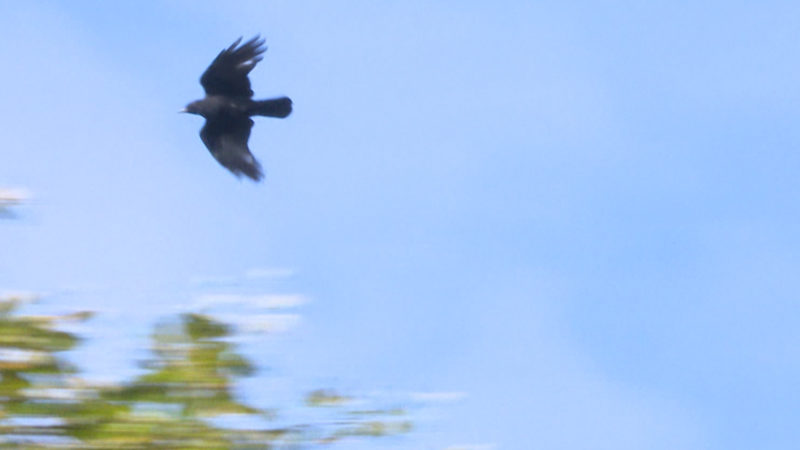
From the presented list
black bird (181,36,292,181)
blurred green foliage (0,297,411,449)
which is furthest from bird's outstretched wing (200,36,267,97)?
blurred green foliage (0,297,411,449)

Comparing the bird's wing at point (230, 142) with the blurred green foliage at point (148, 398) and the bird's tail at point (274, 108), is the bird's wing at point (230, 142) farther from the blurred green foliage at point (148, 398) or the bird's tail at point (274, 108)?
the blurred green foliage at point (148, 398)

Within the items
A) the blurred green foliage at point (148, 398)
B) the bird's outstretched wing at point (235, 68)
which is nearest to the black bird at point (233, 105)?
the bird's outstretched wing at point (235, 68)

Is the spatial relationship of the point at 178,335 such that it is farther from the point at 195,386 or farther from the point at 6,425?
the point at 6,425

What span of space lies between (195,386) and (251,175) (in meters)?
9.98

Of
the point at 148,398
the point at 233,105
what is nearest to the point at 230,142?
the point at 233,105

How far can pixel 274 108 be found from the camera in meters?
17.0

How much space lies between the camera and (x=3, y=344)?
677 centimetres

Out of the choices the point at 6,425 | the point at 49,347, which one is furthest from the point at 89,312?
the point at 6,425

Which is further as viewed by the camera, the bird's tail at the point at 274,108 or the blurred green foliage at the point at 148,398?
the bird's tail at the point at 274,108

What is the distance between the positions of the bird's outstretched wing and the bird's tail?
6.4 inches

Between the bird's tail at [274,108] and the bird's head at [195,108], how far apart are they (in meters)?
0.56

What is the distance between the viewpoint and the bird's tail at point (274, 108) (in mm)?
16938

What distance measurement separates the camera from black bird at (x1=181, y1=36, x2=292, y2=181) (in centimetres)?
1681

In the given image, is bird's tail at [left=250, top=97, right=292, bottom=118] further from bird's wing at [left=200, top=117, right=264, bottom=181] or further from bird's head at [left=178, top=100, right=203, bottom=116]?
bird's head at [left=178, top=100, right=203, bottom=116]
